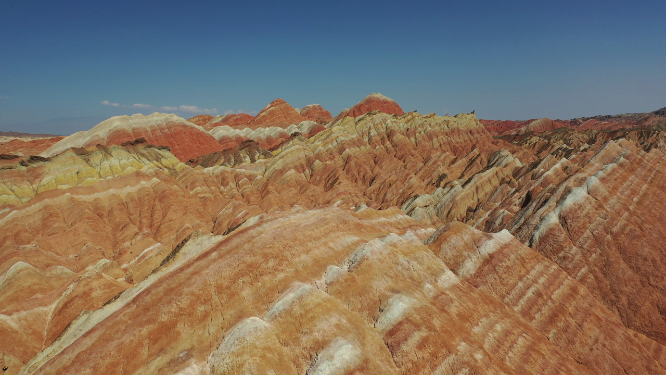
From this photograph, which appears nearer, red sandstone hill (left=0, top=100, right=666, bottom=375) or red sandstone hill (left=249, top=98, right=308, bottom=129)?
red sandstone hill (left=0, top=100, right=666, bottom=375)

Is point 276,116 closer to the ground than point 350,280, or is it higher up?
higher up

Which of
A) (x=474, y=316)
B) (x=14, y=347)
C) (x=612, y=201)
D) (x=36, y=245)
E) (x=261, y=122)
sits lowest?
(x=14, y=347)

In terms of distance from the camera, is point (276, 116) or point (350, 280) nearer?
point (350, 280)

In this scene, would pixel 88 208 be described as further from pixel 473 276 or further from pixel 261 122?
pixel 261 122

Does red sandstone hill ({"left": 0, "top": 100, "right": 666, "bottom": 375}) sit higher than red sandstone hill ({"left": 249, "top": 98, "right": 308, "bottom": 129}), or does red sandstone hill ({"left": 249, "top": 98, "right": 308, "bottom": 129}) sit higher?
red sandstone hill ({"left": 249, "top": 98, "right": 308, "bottom": 129})

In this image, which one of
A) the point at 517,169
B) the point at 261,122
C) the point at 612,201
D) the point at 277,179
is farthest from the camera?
the point at 261,122

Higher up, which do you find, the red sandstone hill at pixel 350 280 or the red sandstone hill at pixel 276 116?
the red sandstone hill at pixel 276 116

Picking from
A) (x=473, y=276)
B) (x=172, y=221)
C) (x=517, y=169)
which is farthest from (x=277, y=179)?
(x=473, y=276)

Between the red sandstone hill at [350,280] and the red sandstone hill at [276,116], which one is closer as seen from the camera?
the red sandstone hill at [350,280]
